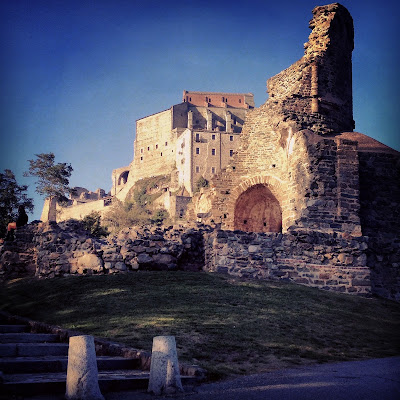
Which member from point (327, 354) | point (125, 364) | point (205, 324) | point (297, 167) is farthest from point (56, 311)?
point (297, 167)

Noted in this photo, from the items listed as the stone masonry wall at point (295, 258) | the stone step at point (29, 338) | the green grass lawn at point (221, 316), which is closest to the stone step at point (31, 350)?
the green grass lawn at point (221, 316)

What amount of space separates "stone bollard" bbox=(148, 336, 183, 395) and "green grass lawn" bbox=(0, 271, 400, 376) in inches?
29.0

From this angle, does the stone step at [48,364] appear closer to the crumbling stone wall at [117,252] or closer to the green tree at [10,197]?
the crumbling stone wall at [117,252]

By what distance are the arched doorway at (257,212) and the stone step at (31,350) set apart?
1383 centimetres

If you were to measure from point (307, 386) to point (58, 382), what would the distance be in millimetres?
2332

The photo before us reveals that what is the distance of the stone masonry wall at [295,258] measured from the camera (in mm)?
13156

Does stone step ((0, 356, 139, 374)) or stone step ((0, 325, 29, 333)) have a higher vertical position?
stone step ((0, 356, 139, 374))

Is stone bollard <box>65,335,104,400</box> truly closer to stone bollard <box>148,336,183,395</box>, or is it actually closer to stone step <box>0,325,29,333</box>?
stone bollard <box>148,336,183,395</box>

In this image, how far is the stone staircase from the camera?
443 centimetres

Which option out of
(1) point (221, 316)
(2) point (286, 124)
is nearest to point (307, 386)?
(1) point (221, 316)

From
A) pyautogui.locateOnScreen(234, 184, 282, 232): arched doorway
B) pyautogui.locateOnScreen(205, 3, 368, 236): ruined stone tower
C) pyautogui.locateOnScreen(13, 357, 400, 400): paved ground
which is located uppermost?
pyautogui.locateOnScreen(205, 3, 368, 236): ruined stone tower

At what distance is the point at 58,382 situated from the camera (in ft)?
15.0

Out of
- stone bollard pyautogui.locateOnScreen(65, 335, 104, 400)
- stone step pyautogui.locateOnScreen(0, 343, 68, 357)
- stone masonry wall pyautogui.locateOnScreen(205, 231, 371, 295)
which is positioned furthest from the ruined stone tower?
stone bollard pyautogui.locateOnScreen(65, 335, 104, 400)

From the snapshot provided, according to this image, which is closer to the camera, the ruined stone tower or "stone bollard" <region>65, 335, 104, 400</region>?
"stone bollard" <region>65, 335, 104, 400</region>
